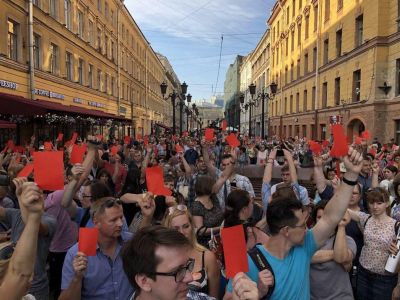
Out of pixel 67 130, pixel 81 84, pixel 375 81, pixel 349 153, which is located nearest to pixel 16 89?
pixel 67 130

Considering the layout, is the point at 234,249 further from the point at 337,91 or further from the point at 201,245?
the point at 337,91

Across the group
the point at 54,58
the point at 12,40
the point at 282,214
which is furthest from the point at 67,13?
the point at 282,214

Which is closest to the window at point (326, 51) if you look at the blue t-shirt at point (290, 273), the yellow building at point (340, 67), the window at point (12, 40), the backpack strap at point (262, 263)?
the yellow building at point (340, 67)

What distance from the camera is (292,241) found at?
2.74 meters

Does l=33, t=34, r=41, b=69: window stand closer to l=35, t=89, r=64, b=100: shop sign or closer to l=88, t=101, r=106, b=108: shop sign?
l=35, t=89, r=64, b=100: shop sign

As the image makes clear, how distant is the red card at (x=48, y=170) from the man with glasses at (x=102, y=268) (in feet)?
1.38

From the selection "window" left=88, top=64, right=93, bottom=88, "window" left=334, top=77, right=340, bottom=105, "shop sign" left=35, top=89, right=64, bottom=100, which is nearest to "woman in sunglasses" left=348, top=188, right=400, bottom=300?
"shop sign" left=35, top=89, right=64, bottom=100

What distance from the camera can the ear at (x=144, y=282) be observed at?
1992 millimetres

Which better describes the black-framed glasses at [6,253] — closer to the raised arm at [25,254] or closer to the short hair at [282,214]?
the raised arm at [25,254]

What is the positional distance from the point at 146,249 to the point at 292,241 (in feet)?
3.72

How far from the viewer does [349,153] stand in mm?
2803

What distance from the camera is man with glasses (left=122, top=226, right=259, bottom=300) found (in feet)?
6.48

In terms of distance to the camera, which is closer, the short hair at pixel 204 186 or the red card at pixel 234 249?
the red card at pixel 234 249

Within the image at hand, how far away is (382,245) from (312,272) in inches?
49.0
